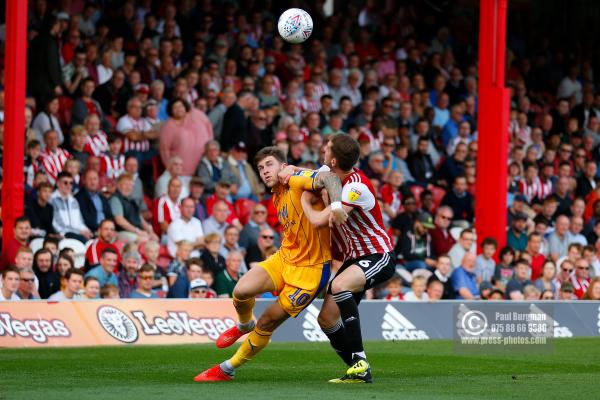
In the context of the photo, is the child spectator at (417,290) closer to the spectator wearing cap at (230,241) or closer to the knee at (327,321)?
the spectator wearing cap at (230,241)

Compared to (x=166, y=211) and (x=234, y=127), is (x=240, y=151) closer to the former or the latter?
(x=234, y=127)

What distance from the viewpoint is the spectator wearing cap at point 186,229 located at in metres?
15.9

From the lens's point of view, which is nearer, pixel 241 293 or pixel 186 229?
pixel 241 293

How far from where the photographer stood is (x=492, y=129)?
711 inches

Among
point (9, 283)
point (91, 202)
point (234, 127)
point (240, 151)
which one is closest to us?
point (9, 283)

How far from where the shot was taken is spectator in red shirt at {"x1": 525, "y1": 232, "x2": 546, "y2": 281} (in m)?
18.0

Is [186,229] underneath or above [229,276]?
above

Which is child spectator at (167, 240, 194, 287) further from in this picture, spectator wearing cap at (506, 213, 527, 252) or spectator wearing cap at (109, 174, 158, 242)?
spectator wearing cap at (506, 213, 527, 252)

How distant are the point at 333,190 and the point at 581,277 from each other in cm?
969

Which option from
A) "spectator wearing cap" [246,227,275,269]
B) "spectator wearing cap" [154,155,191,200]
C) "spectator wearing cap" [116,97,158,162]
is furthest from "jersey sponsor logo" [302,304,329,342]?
"spectator wearing cap" [116,97,158,162]

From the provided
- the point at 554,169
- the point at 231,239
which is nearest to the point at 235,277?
the point at 231,239

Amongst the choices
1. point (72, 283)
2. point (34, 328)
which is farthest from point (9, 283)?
point (34, 328)

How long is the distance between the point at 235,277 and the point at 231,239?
0.86 metres

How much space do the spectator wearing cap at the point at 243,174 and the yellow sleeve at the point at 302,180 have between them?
8054 mm
